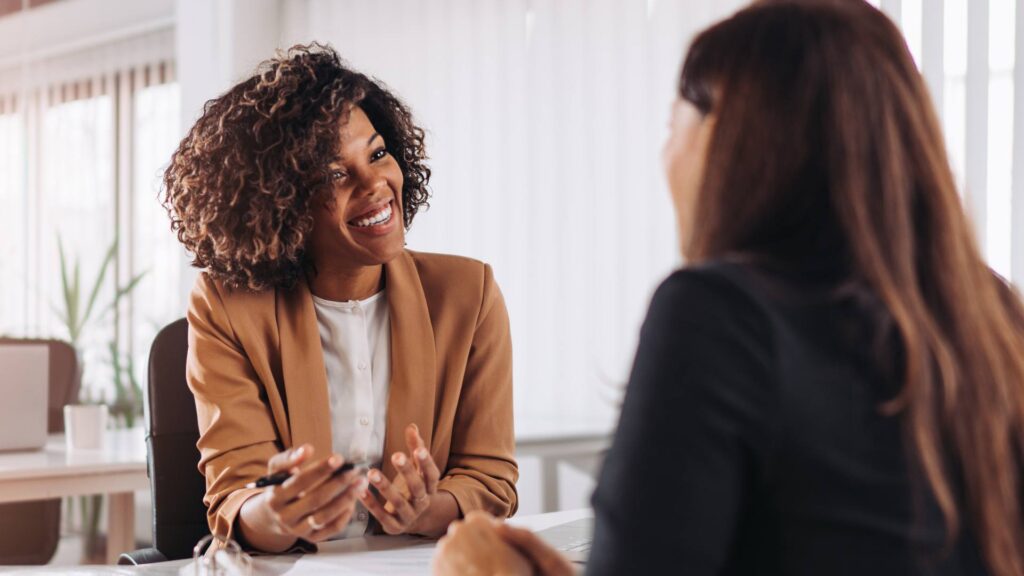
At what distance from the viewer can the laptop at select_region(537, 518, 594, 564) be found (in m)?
1.36

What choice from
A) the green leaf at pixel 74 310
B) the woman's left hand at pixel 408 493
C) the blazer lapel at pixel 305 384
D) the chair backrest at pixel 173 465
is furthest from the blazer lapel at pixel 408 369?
the green leaf at pixel 74 310

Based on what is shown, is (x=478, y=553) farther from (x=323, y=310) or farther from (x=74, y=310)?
(x=74, y=310)

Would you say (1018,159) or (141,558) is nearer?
(141,558)

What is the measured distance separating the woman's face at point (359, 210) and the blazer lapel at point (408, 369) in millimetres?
93

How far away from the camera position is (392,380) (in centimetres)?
175

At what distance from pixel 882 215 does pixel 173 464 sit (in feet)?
4.53

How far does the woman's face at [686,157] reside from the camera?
82 cm

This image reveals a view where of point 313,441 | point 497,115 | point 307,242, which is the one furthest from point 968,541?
point 497,115

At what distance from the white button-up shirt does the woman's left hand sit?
25cm

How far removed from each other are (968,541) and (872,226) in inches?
9.2

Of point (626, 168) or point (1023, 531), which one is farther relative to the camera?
point (626, 168)

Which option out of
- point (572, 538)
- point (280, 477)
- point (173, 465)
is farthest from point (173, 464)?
point (572, 538)

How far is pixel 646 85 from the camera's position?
380cm

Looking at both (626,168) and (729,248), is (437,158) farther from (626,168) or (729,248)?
(729,248)
